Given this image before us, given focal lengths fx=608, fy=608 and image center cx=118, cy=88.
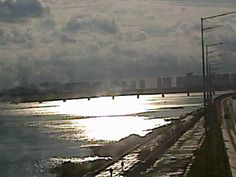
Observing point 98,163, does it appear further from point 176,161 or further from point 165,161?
point 176,161

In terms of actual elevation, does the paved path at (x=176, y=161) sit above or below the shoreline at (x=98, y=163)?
above

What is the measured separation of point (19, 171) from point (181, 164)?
25.7 m

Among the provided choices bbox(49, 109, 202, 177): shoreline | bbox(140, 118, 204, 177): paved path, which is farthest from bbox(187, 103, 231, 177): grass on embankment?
bbox(49, 109, 202, 177): shoreline

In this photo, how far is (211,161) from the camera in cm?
3444

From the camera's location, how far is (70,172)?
50469mm

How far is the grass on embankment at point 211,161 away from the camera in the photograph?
97.1ft

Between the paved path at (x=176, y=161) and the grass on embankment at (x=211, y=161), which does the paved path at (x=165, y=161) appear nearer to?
the paved path at (x=176, y=161)

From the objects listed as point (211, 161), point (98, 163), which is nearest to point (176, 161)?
point (211, 161)

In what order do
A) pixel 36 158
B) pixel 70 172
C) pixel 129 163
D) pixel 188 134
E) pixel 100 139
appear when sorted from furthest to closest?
1. pixel 100 139
2. pixel 36 158
3. pixel 188 134
4. pixel 70 172
5. pixel 129 163

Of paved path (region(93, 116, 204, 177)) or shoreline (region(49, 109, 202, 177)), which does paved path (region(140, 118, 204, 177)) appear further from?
shoreline (region(49, 109, 202, 177))

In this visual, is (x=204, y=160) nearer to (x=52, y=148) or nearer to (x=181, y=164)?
(x=181, y=164)

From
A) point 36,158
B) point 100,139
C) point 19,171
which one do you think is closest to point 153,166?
point 19,171

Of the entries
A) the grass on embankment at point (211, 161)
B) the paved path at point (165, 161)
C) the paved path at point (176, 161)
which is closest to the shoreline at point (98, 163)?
the paved path at point (165, 161)

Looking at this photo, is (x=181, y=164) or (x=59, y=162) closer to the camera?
(x=181, y=164)
